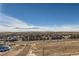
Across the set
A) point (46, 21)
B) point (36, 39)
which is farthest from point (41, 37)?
point (46, 21)

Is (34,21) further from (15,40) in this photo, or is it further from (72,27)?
(72,27)

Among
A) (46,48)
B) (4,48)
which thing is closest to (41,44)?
(46,48)

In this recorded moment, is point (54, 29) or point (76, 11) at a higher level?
point (76, 11)

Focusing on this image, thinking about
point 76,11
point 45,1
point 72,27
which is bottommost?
point 72,27

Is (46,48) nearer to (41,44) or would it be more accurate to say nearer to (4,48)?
(41,44)
